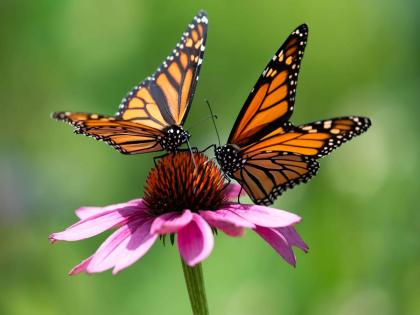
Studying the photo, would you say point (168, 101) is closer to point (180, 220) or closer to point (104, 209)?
point (104, 209)

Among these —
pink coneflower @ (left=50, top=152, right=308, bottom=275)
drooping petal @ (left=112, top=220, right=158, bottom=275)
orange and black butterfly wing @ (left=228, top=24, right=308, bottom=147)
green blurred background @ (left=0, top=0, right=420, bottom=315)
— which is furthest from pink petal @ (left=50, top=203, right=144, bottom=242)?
green blurred background @ (left=0, top=0, right=420, bottom=315)

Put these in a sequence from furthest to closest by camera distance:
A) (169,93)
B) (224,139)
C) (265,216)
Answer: (224,139) → (169,93) → (265,216)

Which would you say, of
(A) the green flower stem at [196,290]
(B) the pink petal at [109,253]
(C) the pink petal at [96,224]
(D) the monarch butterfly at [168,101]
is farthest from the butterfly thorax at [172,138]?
(A) the green flower stem at [196,290]

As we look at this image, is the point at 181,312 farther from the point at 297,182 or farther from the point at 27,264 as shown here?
the point at 297,182

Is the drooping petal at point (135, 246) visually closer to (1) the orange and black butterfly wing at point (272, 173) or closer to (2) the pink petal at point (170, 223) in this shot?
(2) the pink petal at point (170, 223)

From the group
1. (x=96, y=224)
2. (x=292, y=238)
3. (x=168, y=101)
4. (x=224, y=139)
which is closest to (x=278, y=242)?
(x=292, y=238)

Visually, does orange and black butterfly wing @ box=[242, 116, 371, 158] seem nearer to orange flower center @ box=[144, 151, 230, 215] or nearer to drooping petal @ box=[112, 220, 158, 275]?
orange flower center @ box=[144, 151, 230, 215]

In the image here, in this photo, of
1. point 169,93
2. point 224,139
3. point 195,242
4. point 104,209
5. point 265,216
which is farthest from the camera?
point 224,139
